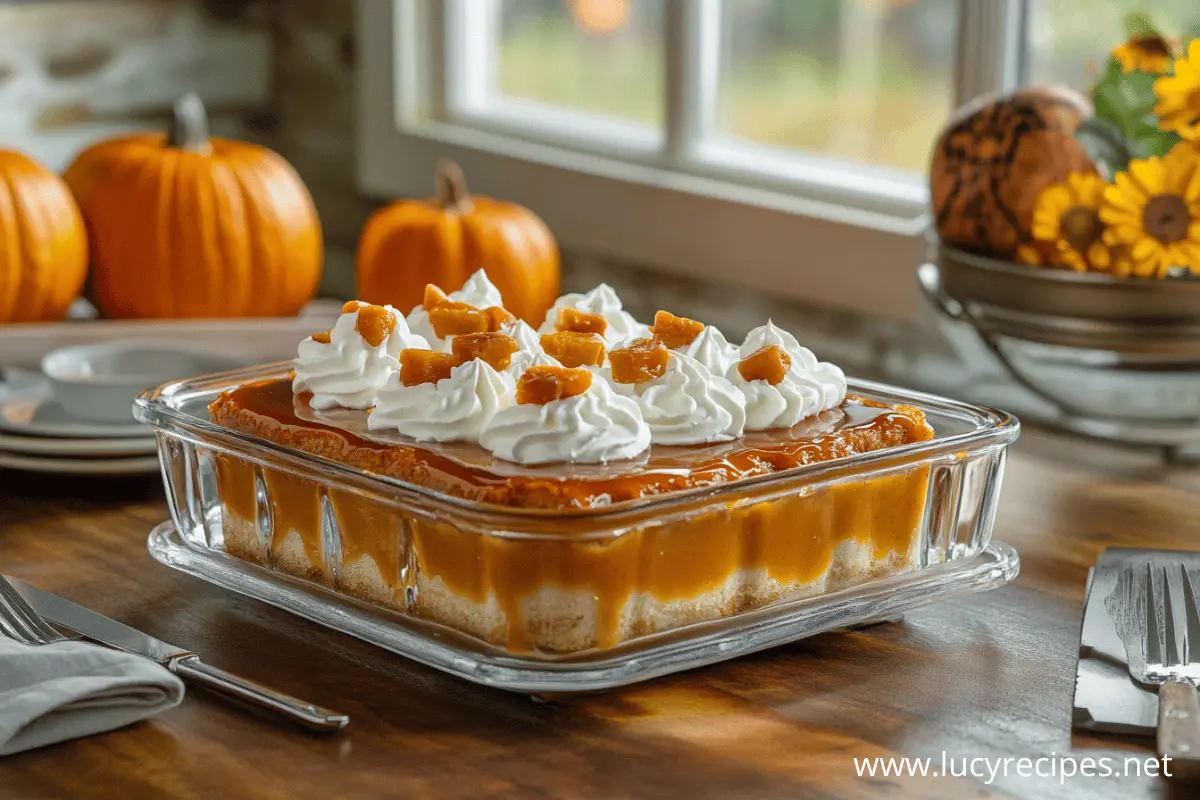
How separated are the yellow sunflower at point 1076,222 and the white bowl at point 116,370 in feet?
2.52

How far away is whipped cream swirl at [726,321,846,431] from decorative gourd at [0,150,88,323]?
99cm

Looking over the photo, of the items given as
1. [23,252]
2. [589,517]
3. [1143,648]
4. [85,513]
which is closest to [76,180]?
[23,252]

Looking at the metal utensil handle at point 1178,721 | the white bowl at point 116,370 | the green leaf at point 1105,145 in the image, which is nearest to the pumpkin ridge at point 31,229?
the white bowl at point 116,370

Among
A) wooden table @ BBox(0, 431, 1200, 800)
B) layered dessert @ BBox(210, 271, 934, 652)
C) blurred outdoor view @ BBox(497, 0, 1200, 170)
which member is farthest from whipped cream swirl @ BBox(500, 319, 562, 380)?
blurred outdoor view @ BBox(497, 0, 1200, 170)

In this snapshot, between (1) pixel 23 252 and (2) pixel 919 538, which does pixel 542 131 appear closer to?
(1) pixel 23 252

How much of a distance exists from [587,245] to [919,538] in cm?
134

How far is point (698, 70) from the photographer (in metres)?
2.16

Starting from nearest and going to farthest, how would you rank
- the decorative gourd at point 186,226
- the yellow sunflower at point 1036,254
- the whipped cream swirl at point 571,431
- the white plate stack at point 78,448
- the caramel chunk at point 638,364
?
1. the whipped cream swirl at point 571,431
2. the caramel chunk at point 638,364
3. the white plate stack at point 78,448
4. the yellow sunflower at point 1036,254
5. the decorative gourd at point 186,226

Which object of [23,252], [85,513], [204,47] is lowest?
[85,513]

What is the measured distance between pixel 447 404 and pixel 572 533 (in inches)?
6.4

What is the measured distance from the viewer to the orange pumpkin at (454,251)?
6.68 feet

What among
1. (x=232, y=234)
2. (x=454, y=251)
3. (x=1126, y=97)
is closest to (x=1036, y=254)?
(x=1126, y=97)

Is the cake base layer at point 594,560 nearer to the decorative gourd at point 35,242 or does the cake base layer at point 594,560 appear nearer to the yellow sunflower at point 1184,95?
the yellow sunflower at point 1184,95

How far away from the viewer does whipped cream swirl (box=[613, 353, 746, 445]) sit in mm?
985
